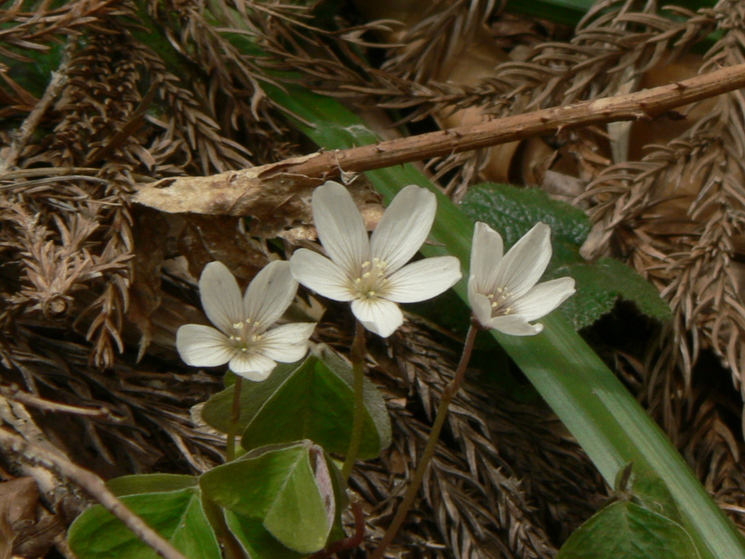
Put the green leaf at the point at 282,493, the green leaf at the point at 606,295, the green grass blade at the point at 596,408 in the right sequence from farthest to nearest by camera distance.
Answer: the green leaf at the point at 606,295, the green grass blade at the point at 596,408, the green leaf at the point at 282,493

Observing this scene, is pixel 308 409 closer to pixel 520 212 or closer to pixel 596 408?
pixel 596 408

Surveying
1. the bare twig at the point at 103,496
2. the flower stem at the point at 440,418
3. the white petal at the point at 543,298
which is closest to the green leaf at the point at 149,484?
the bare twig at the point at 103,496

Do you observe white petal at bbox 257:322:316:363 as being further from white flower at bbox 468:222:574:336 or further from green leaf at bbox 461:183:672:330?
green leaf at bbox 461:183:672:330

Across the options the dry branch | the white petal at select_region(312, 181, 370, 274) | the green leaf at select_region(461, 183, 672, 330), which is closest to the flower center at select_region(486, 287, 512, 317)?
the white petal at select_region(312, 181, 370, 274)

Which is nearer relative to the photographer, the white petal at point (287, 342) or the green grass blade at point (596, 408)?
the white petal at point (287, 342)

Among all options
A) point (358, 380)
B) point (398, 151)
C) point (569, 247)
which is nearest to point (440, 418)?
point (358, 380)

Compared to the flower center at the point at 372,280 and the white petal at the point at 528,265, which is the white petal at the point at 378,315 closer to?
the flower center at the point at 372,280
